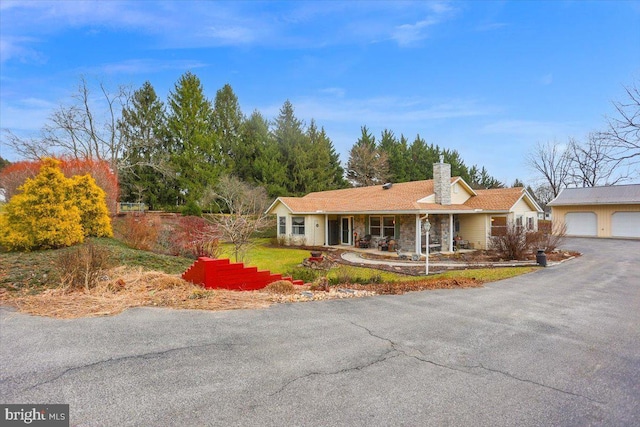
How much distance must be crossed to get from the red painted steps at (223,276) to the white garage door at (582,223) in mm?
31560

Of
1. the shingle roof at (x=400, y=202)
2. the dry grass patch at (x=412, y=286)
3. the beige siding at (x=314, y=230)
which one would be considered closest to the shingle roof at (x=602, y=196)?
the shingle roof at (x=400, y=202)

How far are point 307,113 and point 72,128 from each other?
23.7 metres

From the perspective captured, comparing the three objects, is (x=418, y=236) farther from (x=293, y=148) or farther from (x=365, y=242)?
(x=293, y=148)

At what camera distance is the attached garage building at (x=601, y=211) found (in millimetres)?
25797

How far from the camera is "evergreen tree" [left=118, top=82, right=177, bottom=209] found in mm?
31297

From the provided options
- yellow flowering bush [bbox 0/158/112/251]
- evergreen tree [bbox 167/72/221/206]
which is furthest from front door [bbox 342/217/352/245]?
yellow flowering bush [bbox 0/158/112/251]

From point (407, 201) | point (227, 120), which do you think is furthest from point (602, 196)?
point (227, 120)

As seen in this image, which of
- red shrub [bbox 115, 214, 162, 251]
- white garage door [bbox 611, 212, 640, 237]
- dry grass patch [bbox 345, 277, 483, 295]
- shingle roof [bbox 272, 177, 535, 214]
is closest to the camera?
dry grass patch [bbox 345, 277, 483, 295]

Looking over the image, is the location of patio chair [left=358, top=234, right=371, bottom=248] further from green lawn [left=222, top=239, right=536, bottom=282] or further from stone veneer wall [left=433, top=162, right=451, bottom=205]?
stone veneer wall [left=433, top=162, right=451, bottom=205]

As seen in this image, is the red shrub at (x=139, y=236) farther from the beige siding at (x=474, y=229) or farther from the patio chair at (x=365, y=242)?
the beige siding at (x=474, y=229)

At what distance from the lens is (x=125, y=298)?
21.1 feet

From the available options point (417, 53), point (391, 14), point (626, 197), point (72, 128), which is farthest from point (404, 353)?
point (72, 128)

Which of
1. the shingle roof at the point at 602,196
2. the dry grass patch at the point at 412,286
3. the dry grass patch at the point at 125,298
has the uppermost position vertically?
the shingle roof at the point at 602,196

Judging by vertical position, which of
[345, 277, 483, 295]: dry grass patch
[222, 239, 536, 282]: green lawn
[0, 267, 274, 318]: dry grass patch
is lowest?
[222, 239, 536, 282]: green lawn
